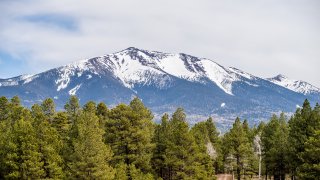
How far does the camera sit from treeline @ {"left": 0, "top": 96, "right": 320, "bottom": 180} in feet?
169

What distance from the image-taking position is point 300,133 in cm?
6569

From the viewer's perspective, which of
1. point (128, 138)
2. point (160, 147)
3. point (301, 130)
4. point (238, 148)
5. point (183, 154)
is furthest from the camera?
point (238, 148)

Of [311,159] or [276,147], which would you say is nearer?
[311,159]

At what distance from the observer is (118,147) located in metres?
61.4

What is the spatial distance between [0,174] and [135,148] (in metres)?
18.8

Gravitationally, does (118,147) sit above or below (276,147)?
below

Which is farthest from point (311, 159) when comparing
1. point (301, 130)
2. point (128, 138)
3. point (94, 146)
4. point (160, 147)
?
point (94, 146)

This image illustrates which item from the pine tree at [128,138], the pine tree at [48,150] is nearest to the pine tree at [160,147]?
the pine tree at [128,138]

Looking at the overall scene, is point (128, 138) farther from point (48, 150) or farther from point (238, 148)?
point (238, 148)

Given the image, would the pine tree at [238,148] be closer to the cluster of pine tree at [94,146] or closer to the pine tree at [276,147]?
the pine tree at [276,147]

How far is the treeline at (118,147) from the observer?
169 feet

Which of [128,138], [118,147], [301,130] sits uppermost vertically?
[301,130]

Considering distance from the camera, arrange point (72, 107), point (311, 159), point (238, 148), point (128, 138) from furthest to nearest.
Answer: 1. point (238, 148)
2. point (72, 107)
3. point (311, 159)
4. point (128, 138)

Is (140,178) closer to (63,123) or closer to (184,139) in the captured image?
(184,139)
